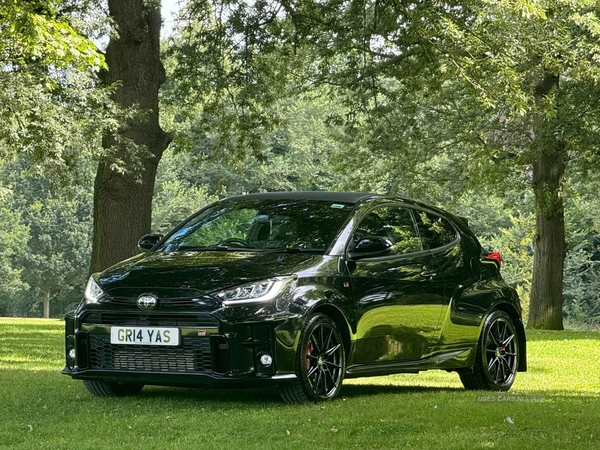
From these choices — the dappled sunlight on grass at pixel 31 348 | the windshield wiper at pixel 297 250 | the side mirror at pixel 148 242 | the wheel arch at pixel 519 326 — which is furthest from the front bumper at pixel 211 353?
the dappled sunlight on grass at pixel 31 348

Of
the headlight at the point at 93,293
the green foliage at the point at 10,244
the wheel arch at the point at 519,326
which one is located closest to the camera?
the headlight at the point at 93,293

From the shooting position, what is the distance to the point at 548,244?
29.7 metres

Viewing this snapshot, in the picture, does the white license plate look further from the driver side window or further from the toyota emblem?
the driver side window

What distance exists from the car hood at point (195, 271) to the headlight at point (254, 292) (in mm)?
50

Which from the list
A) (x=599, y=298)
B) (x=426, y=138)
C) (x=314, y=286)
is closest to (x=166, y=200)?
(x=599, y=298)

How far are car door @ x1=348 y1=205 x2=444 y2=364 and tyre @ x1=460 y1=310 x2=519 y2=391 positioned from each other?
756mm

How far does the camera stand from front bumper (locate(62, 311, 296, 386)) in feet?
27.6

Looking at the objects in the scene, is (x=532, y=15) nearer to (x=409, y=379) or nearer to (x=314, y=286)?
(x=409, y=379)

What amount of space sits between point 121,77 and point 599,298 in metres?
42.1

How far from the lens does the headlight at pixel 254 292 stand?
27.7ft

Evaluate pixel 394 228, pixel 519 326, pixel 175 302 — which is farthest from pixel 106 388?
pixel 519 326

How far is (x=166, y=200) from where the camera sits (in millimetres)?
69750

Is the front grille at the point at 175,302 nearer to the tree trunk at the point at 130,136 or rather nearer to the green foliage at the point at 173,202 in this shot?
the tree trunk at the point at 130,136

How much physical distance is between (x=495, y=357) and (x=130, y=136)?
1064 cm
